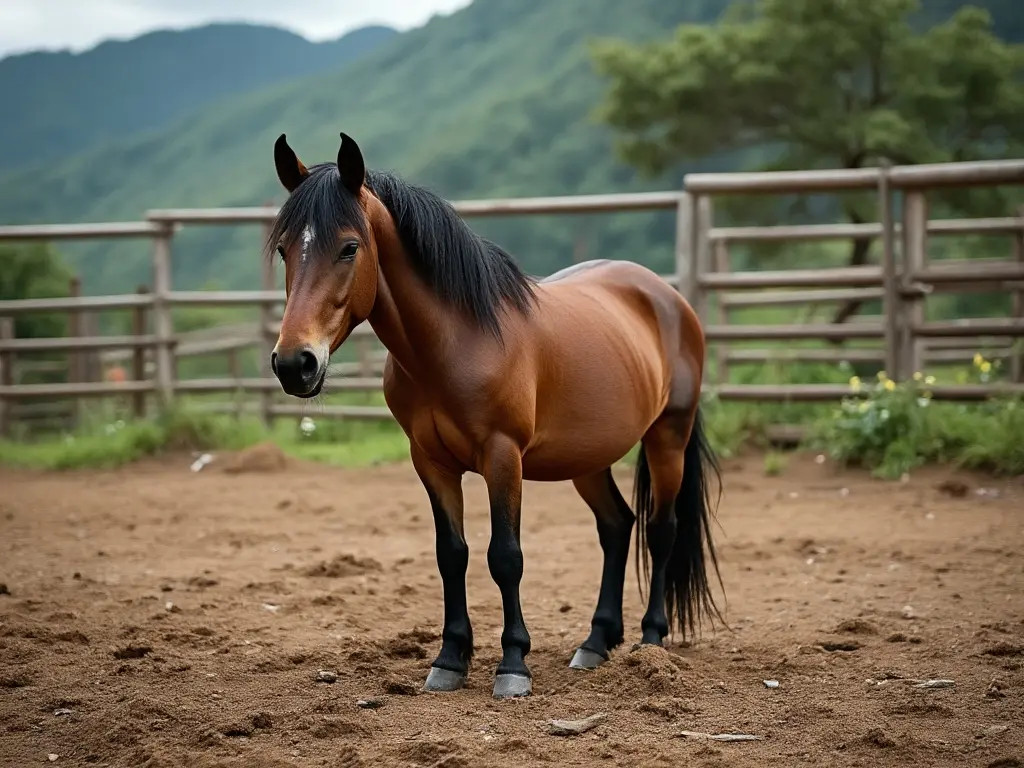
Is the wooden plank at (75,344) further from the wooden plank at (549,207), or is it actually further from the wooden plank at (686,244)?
the wooden plank at (686,244)

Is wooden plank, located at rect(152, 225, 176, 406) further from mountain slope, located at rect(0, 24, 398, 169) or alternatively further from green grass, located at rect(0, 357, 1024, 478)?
mountain slope, located at rect(0, 24, 398, 169)

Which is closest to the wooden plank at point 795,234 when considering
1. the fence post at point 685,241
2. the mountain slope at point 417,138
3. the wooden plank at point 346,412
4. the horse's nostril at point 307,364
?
the fence post at point 685,241

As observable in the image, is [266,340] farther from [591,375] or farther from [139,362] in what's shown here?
[591,375]

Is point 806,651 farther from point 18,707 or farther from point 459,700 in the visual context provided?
point 18,707

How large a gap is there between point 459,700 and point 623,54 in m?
15.3

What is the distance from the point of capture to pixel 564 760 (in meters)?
2.69

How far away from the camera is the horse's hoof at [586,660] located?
365cm

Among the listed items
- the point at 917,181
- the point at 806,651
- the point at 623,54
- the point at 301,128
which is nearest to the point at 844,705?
the point at 806,651

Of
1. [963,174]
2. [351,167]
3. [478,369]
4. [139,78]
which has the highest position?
[139,78]

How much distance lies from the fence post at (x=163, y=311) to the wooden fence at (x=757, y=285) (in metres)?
0.01

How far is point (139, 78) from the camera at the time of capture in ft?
132

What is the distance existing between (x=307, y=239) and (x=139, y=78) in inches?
1618

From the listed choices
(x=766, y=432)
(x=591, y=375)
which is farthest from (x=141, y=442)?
(x=591, y=375)

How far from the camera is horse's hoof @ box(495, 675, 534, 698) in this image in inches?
129
